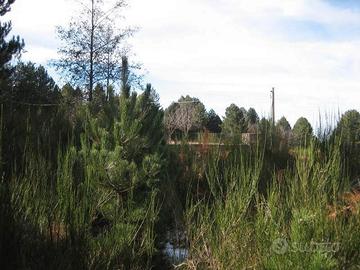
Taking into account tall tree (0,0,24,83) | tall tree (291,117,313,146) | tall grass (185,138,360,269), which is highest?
tall tree (0,0,24,83)

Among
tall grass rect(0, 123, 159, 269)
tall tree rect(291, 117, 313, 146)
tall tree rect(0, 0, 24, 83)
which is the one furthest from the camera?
tall tree rect(0, 0, 24, 83)

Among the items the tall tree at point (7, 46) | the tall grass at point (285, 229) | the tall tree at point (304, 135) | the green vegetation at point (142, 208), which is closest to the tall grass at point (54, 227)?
the green vegetation at point (142, 208)

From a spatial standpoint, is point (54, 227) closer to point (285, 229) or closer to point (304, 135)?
point (285, 229)

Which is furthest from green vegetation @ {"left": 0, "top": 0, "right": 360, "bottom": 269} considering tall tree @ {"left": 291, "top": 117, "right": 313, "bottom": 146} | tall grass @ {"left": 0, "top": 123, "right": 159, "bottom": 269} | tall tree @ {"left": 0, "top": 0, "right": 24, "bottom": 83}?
tall tree @ {"left": 0, "top": 0, "right": 24, "bottom": 83}

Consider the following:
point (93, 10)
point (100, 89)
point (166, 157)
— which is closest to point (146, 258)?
point (166, 157)

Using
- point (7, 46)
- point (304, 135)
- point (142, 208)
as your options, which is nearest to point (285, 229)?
point (142, 208)

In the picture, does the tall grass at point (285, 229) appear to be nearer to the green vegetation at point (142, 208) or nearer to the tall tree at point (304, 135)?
the green vegetation at point (142, 208)

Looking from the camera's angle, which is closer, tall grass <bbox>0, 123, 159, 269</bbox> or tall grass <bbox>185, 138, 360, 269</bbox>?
tall grass <bbox>0, 123, 159, 269</bbox>

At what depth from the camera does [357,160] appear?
5992 mm

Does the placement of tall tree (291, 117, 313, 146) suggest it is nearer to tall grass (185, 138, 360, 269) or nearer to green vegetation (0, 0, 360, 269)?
green vegetation (0, 0, 360, 269)

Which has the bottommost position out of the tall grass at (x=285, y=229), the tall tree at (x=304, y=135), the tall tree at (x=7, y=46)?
the tall grass at (x=285, y=229)

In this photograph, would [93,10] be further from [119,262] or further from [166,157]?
[119,262]

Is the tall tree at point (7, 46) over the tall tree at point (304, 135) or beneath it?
over

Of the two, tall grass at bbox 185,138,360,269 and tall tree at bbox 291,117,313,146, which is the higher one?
tall tree at bbox 291,117,313,146
